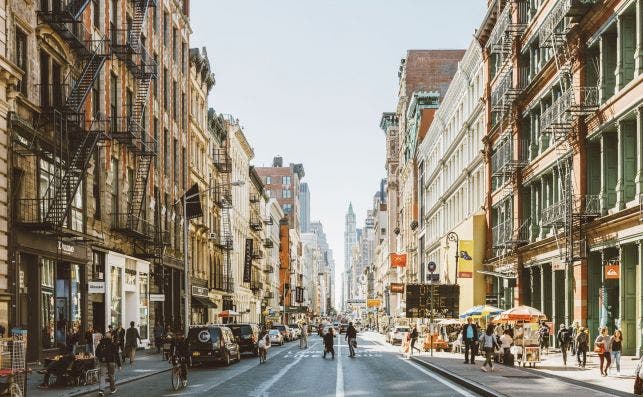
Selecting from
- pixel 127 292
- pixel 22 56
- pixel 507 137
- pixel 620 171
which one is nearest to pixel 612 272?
pixel 620 171

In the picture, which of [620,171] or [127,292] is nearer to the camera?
[620,171]

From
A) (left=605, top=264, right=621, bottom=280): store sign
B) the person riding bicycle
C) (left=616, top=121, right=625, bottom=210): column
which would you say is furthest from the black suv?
(left=616, top=121, right=625, bottom=210): column

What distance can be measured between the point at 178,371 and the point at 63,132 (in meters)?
13.4

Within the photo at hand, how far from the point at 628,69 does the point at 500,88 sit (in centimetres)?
2231

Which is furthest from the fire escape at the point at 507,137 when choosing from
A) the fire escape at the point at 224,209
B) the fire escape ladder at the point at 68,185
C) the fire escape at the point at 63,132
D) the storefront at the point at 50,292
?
the fire escape at the point at 224,209

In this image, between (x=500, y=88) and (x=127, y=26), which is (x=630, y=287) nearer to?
(x=500, y=88)

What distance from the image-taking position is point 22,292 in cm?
3188

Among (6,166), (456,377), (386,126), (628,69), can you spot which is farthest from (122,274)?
(386,126)

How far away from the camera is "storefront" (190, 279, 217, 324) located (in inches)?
2581

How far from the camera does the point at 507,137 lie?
2200 inches

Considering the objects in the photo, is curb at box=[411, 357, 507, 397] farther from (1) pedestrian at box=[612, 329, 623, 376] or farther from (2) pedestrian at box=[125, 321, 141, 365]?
(2) pedestrian at box=[125, 321, 141, 365]

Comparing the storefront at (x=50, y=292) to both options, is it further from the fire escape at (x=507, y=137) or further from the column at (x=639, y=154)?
the fire escape at (x=507, y=137)

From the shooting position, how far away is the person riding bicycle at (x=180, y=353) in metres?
26.2

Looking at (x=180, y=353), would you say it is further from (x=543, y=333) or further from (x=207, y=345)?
(x=543, y=333)
